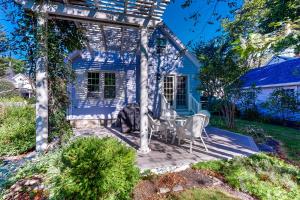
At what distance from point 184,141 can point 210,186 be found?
3254 mm

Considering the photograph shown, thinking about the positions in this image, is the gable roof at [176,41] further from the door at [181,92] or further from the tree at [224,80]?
the tree at [224,80]

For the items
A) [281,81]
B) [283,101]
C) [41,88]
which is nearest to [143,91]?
[41,88]

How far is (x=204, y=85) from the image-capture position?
982 cm

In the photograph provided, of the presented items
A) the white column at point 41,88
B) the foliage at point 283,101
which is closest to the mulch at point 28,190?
the white column at point 41,88

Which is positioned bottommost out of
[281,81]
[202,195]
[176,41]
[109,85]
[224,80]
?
[202,195]

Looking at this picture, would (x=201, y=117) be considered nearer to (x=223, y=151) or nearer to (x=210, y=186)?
(x=223, y=151)

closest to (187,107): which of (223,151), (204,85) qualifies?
(204,85)

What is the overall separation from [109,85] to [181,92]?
13.8ft

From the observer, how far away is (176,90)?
1180 centimetres

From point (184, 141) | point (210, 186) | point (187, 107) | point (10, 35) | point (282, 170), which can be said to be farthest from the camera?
point (187, 107)

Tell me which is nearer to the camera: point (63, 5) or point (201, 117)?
point (63, 5)

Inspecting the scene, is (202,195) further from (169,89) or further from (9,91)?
(169,89)

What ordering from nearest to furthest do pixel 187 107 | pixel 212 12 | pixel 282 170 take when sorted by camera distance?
pixel 282 170, pixel 212 12, pixel 187 107

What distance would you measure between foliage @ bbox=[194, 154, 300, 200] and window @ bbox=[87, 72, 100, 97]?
7281 mm
